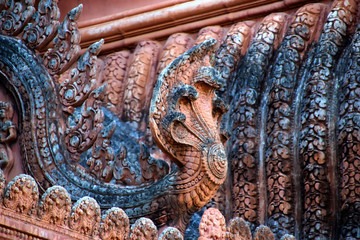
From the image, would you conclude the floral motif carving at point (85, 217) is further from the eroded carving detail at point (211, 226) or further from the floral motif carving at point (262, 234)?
the floral motif carving at point (262, 234)

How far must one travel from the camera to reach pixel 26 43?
684 centimetres

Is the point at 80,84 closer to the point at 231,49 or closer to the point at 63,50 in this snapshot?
the point at 63,50

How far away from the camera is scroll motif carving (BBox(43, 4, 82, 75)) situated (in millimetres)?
6801

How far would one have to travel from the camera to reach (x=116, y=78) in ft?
35.2

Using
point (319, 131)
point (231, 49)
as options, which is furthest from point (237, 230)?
point (231, 49)

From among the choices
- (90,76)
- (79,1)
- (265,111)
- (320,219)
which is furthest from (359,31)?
(79,1)

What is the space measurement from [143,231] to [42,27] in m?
2.01

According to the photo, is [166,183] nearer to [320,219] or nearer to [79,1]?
[320,219]

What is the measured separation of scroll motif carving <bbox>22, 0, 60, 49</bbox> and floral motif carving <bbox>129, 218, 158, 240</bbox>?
72.3 inches

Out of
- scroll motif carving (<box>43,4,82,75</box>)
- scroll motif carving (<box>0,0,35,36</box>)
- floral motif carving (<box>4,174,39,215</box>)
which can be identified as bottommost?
floral motif carving (<box>4,174,39,215</box>)

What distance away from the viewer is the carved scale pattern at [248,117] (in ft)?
28.1

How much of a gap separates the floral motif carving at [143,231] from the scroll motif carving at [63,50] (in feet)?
5.32

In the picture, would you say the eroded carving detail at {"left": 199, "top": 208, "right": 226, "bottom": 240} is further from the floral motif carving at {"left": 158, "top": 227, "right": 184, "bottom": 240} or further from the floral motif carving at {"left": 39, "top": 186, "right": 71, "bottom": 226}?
the floral motif carving at {"left": 39, "top": 186, "right": 71, "bottom": 226}

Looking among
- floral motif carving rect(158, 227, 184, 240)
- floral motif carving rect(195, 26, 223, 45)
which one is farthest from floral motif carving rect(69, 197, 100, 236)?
floral motif carving rect(195, 26, 223, 45)
